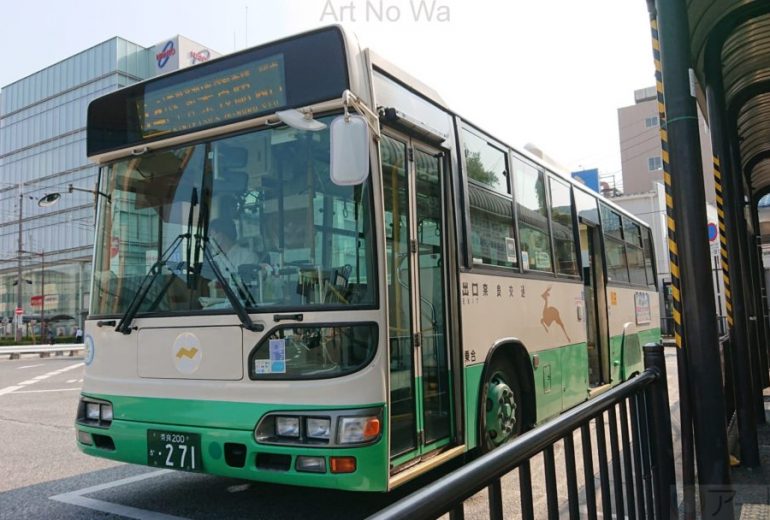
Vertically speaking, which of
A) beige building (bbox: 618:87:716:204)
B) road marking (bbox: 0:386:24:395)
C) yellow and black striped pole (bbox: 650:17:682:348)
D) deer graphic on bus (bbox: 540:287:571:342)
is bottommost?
road marking (bbox: 0:386:24:395)

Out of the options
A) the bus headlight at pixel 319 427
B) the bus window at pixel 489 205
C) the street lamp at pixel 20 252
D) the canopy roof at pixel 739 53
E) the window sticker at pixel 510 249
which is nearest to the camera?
the bus headlight at pixel 319 427

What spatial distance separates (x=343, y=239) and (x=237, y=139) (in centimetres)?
115

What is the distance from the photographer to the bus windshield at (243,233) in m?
4.03

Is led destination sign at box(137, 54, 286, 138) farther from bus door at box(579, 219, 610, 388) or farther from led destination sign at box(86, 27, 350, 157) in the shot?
bus door at box(579, 219, 610, 388)

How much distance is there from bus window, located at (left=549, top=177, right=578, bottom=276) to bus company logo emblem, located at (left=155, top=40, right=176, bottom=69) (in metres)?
47.2

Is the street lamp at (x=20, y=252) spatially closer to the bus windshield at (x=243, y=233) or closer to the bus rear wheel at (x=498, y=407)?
the bus windshield at (x=243, y=233)

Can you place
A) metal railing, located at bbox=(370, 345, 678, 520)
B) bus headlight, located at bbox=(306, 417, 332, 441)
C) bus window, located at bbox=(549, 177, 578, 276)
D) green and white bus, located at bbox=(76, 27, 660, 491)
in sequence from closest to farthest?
metal railing, located at bbox=(370, 345, 678, 520) < bus headlight, located at bbox=(306, 417, 332, 441) < green and white bus, located at bbox=(76, 27, 660, 491) < bus window, located at bbox=(549, 177, 578, 276)

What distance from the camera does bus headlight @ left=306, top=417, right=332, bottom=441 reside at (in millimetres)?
3754

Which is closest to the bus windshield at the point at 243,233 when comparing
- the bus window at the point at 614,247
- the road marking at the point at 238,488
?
the road marking at the point at 238,488

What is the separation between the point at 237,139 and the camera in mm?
4449

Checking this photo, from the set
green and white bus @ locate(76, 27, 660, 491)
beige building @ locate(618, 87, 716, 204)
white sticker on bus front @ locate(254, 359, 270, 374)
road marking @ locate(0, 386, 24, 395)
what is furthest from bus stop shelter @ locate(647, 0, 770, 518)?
beige building @ locate(618, 87, 716, 204)

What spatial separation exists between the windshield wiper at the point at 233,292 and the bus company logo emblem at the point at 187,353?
43 cm

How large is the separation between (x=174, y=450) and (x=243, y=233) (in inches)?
60.4

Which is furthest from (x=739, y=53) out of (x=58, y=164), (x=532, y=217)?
(x=58, y=164)
